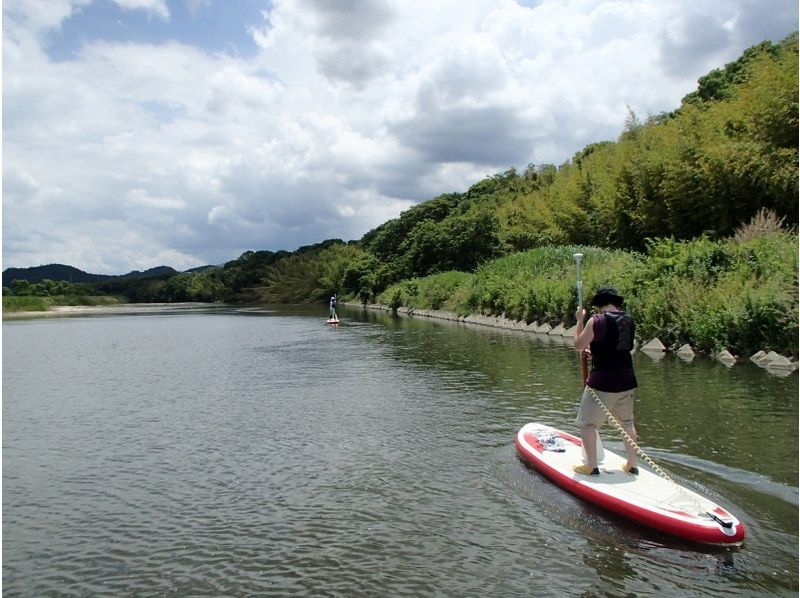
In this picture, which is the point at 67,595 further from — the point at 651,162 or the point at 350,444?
the point at 651,162

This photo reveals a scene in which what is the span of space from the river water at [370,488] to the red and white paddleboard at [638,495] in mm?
143

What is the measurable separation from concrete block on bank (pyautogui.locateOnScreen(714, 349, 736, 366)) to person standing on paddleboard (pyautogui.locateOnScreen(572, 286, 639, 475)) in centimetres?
1087

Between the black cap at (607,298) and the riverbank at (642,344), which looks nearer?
the black cap at (607,298)

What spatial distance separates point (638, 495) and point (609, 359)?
146cm

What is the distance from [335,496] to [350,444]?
2.44m

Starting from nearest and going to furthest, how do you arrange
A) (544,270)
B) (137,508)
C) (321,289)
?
(137,508), (544,270), (321,289)

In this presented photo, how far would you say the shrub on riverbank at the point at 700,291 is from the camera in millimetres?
15952

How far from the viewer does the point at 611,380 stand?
22.5ft

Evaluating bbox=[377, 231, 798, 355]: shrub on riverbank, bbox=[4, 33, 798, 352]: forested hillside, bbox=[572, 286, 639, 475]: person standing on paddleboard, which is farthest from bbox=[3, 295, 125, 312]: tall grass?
bbox=[572, 286, 639, 475]: person standing on paddleboard

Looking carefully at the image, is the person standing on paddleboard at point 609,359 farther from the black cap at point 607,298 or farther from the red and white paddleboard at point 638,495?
the red and white paddleboard at point 638,495

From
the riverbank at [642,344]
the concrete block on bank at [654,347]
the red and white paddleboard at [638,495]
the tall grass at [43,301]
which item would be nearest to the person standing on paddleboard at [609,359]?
the red and white paddleboard at [638,495]

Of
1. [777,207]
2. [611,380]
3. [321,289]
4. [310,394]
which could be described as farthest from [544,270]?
[321,289]

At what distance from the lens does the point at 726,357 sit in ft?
54.1

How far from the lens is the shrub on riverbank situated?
16.0 metres
